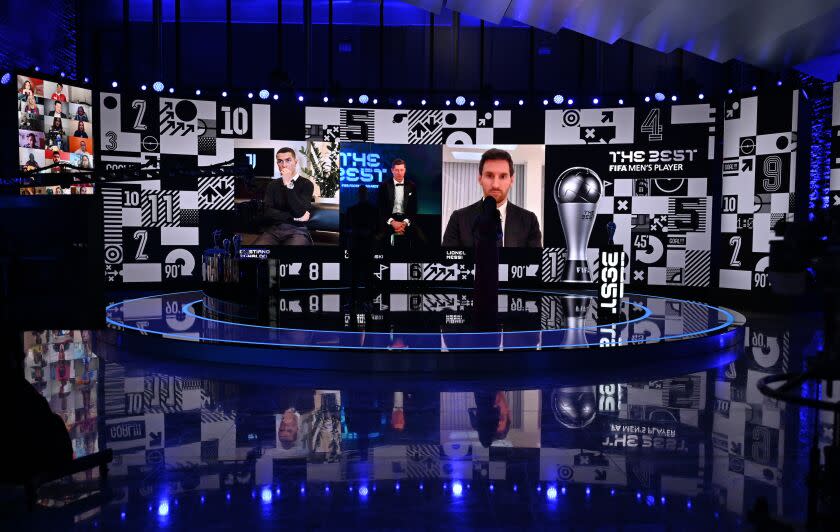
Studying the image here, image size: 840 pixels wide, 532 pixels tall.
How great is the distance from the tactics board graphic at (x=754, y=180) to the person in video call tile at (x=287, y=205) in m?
5.93

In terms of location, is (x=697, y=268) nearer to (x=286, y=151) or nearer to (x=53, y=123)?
(x=286, y=151)

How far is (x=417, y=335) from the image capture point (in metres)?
5.84

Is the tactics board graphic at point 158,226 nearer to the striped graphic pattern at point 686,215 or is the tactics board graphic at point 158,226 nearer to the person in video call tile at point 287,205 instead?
the person in video call tile at point 287,205

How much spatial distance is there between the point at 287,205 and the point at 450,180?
247cm

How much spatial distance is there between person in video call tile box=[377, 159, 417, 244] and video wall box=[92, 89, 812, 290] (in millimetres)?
21

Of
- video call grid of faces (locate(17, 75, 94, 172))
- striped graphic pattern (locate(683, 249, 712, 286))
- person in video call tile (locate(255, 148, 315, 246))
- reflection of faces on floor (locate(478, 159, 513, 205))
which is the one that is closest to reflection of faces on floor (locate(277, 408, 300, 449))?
video call grid of faces (locate(17, 75, 94, 172))

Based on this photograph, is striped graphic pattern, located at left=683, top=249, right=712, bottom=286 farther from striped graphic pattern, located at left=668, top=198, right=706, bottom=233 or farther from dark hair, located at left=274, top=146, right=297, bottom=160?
dark hair, located at left=274, top=146, right=297, bottom=160

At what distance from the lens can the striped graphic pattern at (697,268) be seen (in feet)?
33.6

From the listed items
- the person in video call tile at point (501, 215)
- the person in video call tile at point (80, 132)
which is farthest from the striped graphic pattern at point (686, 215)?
the person in video call tile at point (80, 132)

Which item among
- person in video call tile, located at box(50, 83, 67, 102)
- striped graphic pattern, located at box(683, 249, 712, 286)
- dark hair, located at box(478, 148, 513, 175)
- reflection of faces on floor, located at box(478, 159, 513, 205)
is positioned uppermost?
person in video call tile, located at box(50, 83, 67, 102)

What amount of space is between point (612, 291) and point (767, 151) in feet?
10.5

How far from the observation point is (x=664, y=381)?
4.92 meters

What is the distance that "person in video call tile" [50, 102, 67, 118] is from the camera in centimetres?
909

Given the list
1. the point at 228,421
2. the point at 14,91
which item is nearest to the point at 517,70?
the point at 14,91
